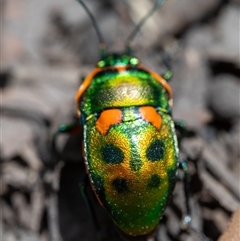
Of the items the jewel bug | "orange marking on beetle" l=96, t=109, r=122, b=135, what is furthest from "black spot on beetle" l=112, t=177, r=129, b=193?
"orange marking on beetle" l=96, t=109, r=122, b=135

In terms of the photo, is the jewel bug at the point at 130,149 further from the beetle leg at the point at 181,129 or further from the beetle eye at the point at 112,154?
the beetle leg at the point at 181,129

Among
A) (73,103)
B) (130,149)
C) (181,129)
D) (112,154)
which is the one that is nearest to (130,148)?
(130,149)

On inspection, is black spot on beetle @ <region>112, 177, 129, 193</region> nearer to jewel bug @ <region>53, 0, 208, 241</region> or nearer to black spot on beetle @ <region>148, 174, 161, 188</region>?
jewel bug @ <region>53, 0, 208, 241</region>

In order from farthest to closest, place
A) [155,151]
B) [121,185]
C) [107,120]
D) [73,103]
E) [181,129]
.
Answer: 1. [73,103]
2. [181,129]
3. [107,120]
4. [155,151]
5. [121,185]

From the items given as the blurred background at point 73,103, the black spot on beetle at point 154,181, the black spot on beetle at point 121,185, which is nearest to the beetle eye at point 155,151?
the black spot on beetle at point 154,181

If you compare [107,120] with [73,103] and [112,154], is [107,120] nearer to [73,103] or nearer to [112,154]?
[112,154]

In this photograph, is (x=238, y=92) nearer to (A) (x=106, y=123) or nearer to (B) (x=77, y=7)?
(A) (x=106, y=123)
